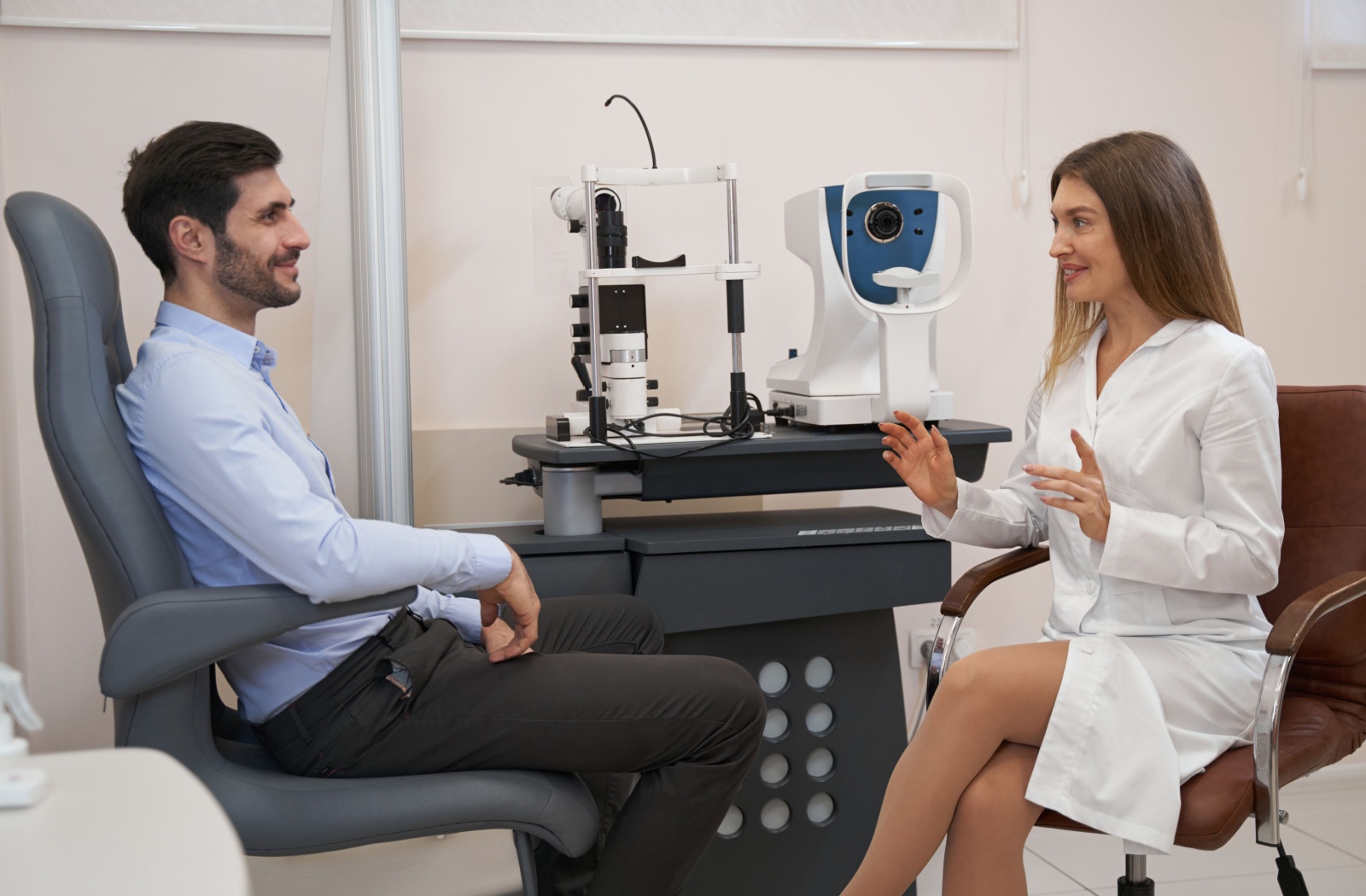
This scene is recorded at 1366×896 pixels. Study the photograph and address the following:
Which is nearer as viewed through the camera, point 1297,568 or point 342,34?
point 1297,568

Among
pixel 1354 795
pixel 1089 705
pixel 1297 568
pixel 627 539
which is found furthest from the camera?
pixel 1354 795

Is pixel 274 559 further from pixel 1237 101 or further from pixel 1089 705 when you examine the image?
pixel 1237 101

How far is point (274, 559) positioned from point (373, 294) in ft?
2.79

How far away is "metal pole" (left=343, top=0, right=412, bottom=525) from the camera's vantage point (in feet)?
6.49

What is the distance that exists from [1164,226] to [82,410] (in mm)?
1419

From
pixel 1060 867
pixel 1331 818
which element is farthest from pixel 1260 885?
pixel 1331 818

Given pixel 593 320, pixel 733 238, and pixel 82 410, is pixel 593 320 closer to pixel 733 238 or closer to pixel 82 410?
pixel 733 238

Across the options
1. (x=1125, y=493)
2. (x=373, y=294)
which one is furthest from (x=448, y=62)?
(x=1125, y=493)

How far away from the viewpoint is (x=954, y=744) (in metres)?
1.44

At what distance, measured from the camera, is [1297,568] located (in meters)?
1.70

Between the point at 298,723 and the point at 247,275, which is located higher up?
the point at 247,275

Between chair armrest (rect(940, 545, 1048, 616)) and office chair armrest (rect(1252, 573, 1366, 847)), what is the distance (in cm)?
37

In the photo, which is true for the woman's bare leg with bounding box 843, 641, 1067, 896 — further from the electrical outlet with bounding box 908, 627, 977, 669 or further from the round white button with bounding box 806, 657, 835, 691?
the electrical outlet with bounding box 908, 627, 977, 669

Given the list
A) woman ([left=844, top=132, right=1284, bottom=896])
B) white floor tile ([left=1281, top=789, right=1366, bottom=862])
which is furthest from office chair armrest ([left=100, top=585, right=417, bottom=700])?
white floor tile ([left=1281, top=789, right=1366, bottom=862])
